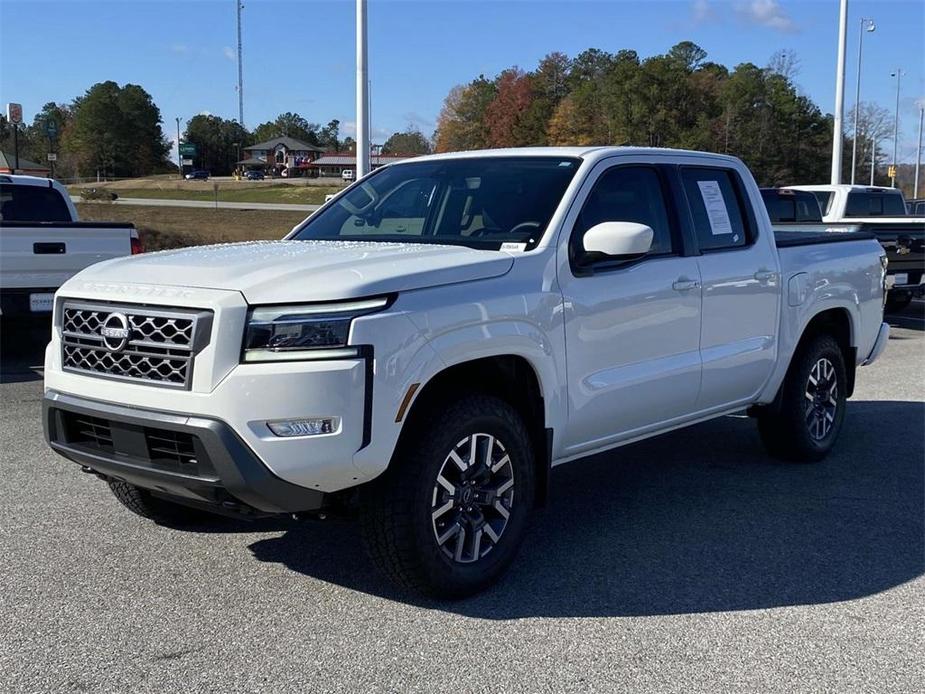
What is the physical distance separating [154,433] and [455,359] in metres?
1.22

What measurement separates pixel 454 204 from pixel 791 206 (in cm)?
1216

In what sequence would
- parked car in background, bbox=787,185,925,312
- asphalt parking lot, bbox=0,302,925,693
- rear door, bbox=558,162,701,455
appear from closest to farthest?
asphalt parking lot, bbox=0,302,925,693
rear door, bbox=558,162,701,455
parked car in background, bbox=787,185,925,312

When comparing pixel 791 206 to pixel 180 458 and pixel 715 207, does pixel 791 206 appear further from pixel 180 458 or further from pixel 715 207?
pixel 180 458

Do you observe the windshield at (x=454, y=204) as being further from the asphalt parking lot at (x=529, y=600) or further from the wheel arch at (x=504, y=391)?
the asphalt parking lot at (x=529, y=600)

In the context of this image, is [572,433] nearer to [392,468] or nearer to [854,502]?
[392,468]

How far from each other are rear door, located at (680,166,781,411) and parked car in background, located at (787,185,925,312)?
7.35m

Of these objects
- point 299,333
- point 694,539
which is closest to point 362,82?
point 694,539

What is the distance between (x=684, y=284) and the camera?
532cm

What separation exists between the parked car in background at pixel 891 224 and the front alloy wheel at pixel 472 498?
9.81 m

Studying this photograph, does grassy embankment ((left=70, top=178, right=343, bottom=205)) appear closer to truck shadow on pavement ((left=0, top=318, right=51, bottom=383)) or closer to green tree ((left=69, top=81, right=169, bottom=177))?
green tree ((left=69, top=81, right=169, bottom=177))

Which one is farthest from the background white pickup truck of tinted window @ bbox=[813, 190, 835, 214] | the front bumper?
tinted window @ bbox=[813, 190, 835, 214]

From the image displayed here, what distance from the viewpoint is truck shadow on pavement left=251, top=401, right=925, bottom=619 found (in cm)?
436

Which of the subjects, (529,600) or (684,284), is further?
(684,284)

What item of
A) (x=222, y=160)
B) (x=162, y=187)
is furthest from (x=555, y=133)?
(x=222, y=160)
